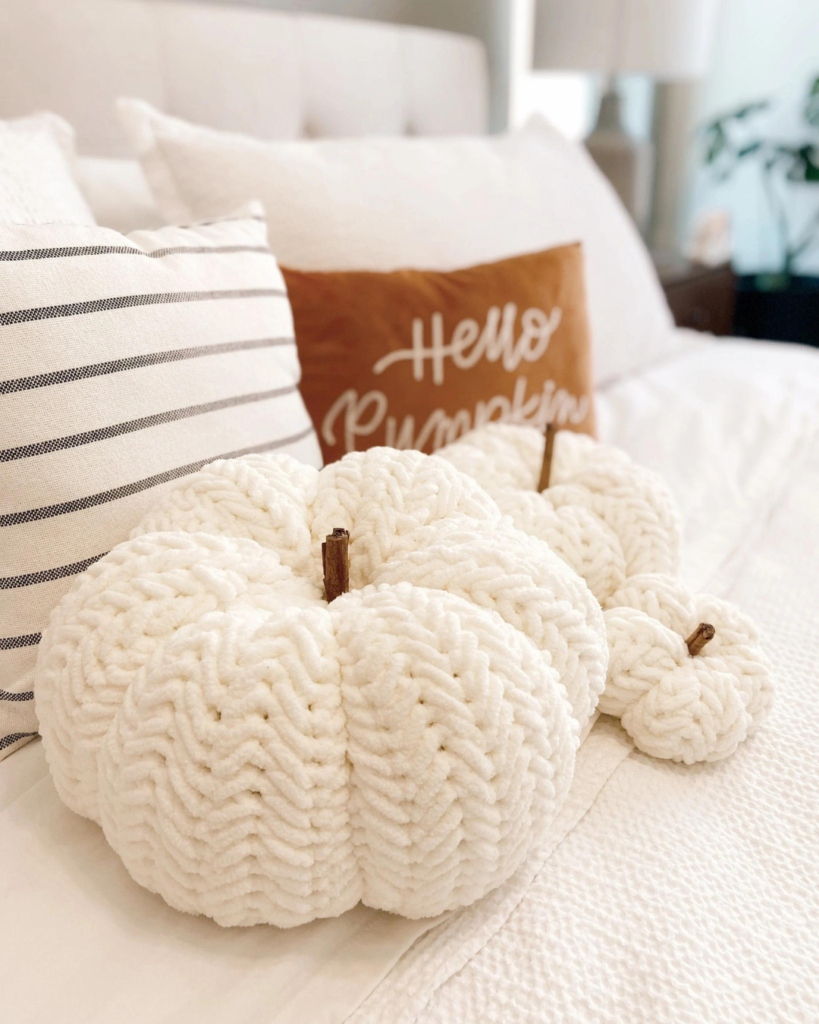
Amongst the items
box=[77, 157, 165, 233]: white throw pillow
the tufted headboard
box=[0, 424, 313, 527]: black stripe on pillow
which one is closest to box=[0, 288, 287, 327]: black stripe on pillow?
box=[0, 424, 313, 527]: black stripe on pillow

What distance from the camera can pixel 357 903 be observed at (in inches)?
16.8

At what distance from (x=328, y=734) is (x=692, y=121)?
285 centimetres

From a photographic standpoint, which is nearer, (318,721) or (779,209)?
(318,721)

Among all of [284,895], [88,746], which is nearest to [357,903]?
[284,895]

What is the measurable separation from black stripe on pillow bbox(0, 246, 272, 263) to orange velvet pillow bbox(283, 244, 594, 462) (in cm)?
14

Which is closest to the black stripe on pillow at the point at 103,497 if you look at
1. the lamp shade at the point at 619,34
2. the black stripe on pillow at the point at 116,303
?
the black stripe on pillow at the point at 116,303

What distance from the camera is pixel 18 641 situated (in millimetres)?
518

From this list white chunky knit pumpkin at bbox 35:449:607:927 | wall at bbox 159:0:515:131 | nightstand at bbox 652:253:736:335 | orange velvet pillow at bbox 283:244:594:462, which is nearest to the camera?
white chunky knit pumpkin at bbox 35:449:607:927

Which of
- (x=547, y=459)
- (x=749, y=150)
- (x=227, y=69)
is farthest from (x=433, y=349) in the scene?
(x=749, y=150)

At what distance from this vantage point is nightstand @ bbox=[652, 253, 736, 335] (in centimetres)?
192

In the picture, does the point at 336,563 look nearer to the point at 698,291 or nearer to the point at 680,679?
the point at 680,679

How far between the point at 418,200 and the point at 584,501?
0.59m

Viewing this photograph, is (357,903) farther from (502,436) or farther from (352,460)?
(502,436)

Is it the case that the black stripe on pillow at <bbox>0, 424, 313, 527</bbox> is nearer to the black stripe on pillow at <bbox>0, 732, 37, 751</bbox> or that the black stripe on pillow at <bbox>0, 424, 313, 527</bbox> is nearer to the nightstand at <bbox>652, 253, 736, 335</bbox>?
the black stripe on pillow at <bbox>0, 732, 37, 751</bbox>
